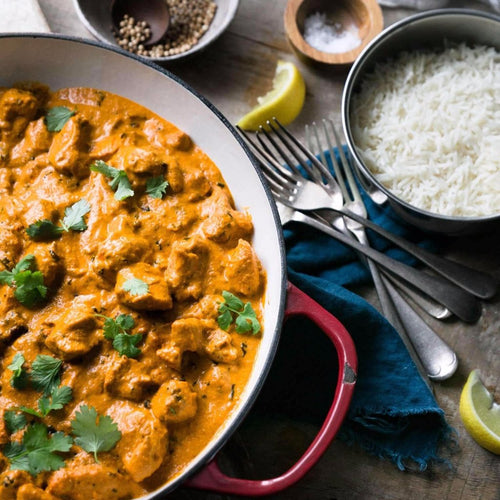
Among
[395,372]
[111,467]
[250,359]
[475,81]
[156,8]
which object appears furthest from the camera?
[156,8]

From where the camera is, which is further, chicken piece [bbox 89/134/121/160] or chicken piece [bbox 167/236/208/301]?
chicken piece [bbox 89/134/121/160]

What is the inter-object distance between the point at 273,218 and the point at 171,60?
1.40 meters

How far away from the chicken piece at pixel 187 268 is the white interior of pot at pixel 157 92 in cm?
35

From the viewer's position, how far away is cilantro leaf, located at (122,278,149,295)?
326 cm

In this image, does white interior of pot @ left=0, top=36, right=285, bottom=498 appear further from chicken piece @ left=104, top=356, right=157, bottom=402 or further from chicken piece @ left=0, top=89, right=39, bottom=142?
chicken piece @ left=104, top=356, right=157, bottom=402

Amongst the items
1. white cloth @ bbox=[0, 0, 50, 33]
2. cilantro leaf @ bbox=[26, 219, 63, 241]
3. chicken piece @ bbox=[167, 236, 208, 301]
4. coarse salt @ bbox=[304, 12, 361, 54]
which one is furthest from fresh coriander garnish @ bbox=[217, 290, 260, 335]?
white cloth @ bbox=[0, 0, 50, 33]

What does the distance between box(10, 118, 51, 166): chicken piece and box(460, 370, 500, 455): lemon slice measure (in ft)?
8.94

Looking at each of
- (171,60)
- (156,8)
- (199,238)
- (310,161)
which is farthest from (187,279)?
(156,8)

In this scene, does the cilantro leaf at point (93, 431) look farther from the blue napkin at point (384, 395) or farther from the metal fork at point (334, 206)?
the metal fork at point (334, 206)

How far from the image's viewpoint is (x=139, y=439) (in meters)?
3.12

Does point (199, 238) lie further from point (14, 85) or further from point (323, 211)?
point (14, 85)

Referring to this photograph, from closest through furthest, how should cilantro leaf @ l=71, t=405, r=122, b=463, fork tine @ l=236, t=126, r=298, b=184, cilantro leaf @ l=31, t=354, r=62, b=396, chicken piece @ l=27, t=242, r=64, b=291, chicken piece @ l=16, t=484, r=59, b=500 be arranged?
chicken piece @ l=16, t=484, r=59, b=500 < cilantro leaf @ l=71, t=405, r=122, b=463 < cilantro leaf @ l=31, t=354, r=62, b=396 < chicken piece @ l=27, t=242, r=64, b=291 < fork tine @ l=236, t=126, r=298, b=184

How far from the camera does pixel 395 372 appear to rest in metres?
3.83

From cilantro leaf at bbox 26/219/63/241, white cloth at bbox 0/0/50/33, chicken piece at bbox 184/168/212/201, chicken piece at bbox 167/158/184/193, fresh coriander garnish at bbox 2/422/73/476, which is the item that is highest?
white cloth at bbox 0/0/50/33
